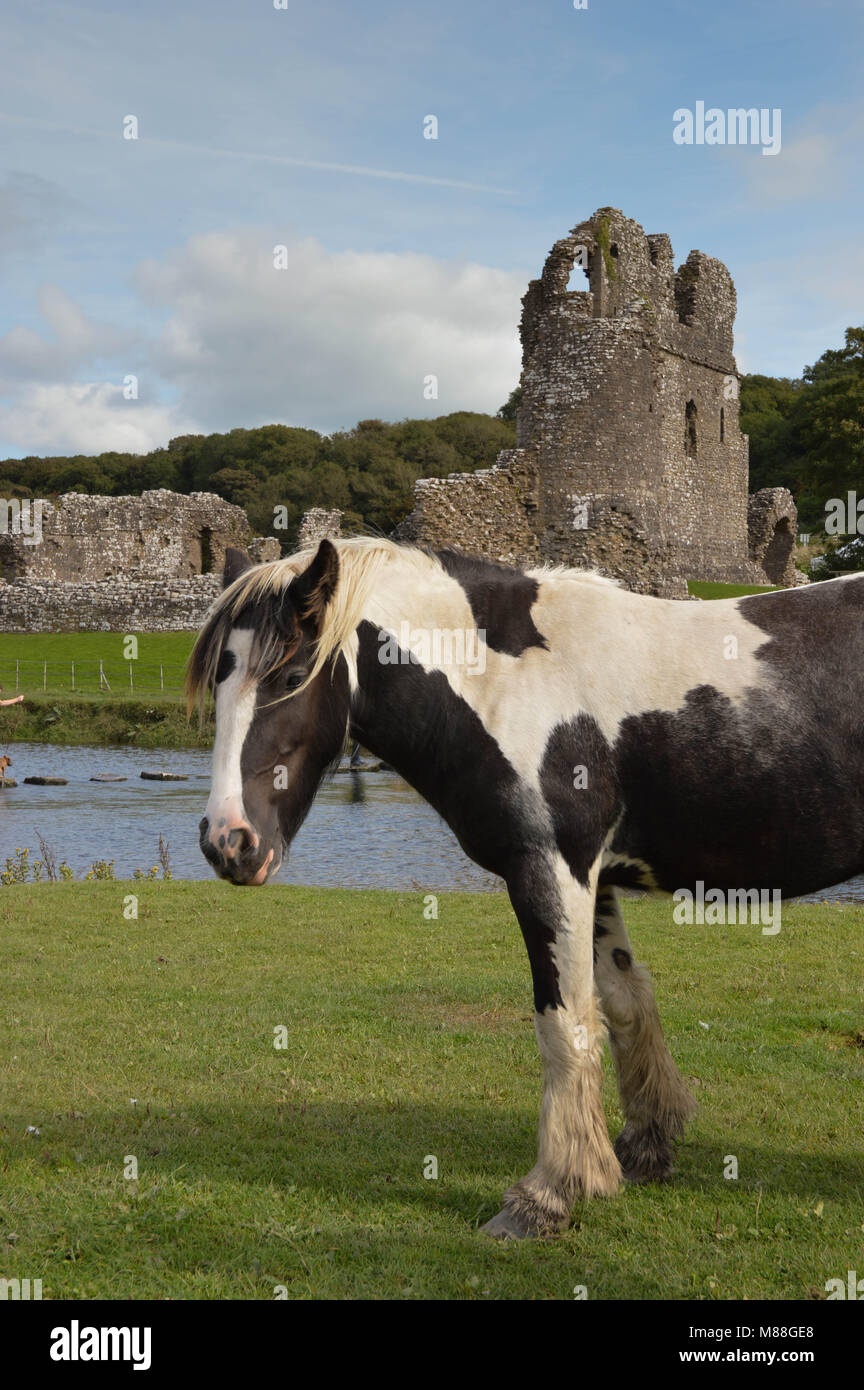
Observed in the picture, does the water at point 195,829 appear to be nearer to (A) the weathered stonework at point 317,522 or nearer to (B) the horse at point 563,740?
(B) the horse at point 563,740

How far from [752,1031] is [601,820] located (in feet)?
11.0

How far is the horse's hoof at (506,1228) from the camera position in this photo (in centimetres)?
433

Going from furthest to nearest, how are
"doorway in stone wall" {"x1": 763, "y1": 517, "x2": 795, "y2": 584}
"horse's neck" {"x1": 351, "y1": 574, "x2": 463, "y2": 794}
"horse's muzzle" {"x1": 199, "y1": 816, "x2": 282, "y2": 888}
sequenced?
1. "doorway in stone wall" {"x1": 763, "y1": 517, "x2": 795, "y2": 584}
2. "horse's neck" {"x1": 351, "y1": 574, "x2": 463, "y2": 794}
3. "horse's muzzle" {"x1": 199, "y1": 816, "x2": 282, "y2": 888}

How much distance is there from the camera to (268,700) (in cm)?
419

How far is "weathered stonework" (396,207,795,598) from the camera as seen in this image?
3506 centimetres

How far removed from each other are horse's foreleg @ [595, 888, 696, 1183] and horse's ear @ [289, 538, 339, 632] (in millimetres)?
1698

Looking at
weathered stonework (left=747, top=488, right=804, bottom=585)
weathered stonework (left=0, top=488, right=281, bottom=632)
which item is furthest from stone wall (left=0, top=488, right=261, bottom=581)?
weathered stonework (left=747, top=488, right=804, bottom=585)

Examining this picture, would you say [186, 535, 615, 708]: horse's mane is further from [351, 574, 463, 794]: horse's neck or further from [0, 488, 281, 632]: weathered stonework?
[0, 488, 281, 632]: weathered stonework

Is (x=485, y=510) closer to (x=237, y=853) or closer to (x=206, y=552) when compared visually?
(x=206, y=552)

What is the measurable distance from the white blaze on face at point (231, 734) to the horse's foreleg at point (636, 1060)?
5.42 feet

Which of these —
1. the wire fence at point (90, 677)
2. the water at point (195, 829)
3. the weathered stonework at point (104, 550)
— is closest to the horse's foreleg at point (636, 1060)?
the water at point (195, 829)

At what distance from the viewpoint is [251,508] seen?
80.8m
